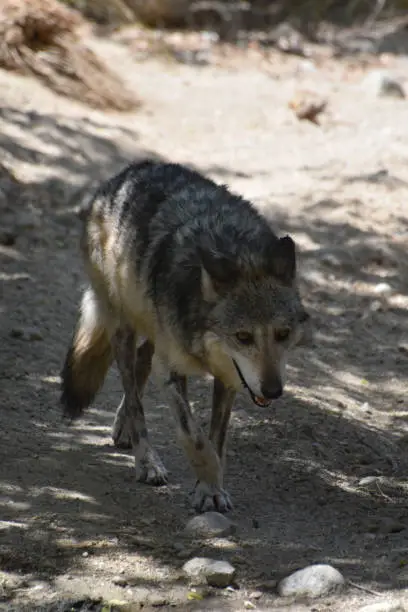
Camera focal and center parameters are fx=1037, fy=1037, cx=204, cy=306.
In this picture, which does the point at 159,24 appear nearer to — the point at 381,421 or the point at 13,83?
the point at 13,83

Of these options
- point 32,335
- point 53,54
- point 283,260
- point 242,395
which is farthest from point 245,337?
point 53,54

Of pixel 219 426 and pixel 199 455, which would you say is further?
pixel 219 426

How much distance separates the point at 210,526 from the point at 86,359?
5.91 feet

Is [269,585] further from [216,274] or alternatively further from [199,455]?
[216,274]

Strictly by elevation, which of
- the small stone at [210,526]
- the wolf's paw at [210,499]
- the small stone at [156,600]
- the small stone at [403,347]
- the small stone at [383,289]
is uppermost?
the small stone at [383,289]

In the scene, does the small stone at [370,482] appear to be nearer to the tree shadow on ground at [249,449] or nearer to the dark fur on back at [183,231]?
the tree shadow on ground at [249,449]

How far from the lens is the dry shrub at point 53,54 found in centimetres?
1288

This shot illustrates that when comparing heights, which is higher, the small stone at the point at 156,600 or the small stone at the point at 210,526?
the small stone at the point at 210,526

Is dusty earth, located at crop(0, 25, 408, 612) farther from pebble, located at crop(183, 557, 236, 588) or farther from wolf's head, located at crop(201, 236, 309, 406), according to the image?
wolf's head, located at crop(201, 236, 309, 406)

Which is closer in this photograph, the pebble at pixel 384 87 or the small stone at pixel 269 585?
the small stone at pixel 269 585

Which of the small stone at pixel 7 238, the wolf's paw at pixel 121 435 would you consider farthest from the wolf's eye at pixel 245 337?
the small stone at pixel 7 238

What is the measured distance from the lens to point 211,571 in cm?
444

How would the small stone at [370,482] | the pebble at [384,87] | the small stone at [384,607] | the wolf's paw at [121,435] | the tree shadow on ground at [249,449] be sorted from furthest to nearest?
the pebble at [384,87]
the wolf's paw at [121,435]
the small stone at [370,482]
the tree shadow on ground at [249,449]
the small stone at [384,607]

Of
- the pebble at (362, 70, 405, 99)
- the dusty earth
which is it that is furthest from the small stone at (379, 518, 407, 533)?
the pebble at (362, 70, 405, 99)
